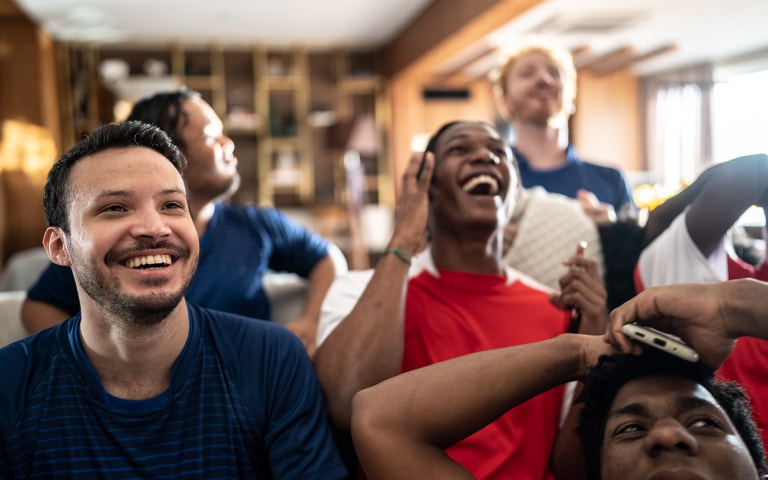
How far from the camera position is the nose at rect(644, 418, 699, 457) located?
2.79 ft

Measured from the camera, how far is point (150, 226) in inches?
42.4

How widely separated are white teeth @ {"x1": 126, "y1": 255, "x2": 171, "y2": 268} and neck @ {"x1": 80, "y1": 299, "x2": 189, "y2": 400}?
0.09 m

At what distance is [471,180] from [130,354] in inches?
32.7

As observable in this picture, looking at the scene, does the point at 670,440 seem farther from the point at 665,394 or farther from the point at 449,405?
the point at 449,405

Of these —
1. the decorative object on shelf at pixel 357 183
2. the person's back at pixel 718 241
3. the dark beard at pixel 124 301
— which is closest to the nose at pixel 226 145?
the dark beard at pixel 124 301

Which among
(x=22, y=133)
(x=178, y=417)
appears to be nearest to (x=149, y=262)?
(x=178, y=417)

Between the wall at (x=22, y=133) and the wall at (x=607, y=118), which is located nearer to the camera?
the wall at (x=22, y=133)

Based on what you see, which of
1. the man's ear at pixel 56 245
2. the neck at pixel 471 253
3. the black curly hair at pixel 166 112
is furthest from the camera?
the black curly hair at pixel 166 112

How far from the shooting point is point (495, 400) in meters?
1.01

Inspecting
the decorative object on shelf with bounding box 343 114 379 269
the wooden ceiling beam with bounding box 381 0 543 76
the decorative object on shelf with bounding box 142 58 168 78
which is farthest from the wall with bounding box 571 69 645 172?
the decorative object on shelf with bounding box 142 58 168 78

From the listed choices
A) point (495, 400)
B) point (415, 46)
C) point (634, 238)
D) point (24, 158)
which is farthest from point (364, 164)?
point (495, 400)

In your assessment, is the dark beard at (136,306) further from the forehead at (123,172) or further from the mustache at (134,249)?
the forehead at (123,172)

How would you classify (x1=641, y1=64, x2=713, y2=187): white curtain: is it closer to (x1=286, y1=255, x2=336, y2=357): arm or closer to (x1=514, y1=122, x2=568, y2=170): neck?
(x1=514, y1=122, x2=568, y2=170): neck

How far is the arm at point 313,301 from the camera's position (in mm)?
1733
